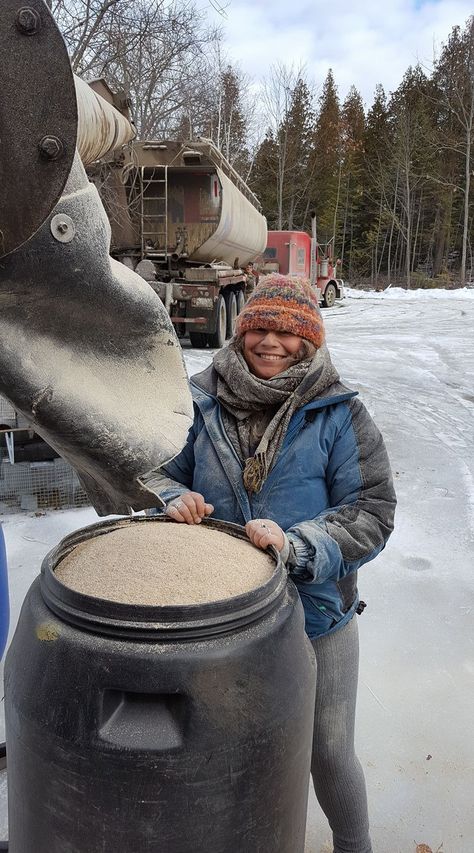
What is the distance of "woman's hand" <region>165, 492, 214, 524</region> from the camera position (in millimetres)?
1688

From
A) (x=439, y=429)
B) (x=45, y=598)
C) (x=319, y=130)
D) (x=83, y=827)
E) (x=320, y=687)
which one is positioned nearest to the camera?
(x=83, y=827)

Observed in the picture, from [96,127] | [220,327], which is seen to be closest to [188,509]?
[96,127]

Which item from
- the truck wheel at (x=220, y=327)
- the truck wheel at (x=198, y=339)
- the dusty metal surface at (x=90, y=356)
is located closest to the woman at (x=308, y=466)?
the dusty metal surface at (x=90, y=356)

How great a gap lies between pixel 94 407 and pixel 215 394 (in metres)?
0.69

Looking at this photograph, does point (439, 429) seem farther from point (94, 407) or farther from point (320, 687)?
point (94, 407)

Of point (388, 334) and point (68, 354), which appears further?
point (388, 334)

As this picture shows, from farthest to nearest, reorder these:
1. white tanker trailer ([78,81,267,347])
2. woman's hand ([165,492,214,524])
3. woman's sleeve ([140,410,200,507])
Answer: white tanker trailer ([78,81,267,347]), woman's sleeve ([140,410,200,507]), woman's hand ([165,492,214,524])

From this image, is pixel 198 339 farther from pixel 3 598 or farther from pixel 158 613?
pixel 158 613

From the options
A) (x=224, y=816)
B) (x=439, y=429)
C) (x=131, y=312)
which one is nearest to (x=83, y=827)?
(x=224, y=816)

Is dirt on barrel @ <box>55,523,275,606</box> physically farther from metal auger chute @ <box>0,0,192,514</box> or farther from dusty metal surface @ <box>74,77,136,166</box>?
dusty metal surface @ <box>74,77,136,166</box>

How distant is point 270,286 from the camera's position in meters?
1.94

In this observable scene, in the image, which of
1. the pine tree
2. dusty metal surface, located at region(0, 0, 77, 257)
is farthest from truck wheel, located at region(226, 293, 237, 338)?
the pine tree

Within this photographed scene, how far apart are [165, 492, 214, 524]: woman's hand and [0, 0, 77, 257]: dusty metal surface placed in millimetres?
809

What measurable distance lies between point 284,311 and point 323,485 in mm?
476
